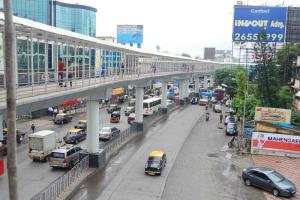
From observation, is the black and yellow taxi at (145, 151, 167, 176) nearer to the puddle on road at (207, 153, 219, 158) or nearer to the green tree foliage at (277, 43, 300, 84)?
the puddle on road at (207, 153, 219, 158)

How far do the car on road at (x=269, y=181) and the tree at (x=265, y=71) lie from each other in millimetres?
18124

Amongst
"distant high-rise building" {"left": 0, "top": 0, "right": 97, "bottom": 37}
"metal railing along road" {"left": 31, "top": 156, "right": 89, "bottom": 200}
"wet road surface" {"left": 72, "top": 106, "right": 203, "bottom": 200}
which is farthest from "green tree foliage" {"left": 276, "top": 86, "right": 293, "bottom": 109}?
"distant high-rise building" {"left": 0, "top": 0, "right": 97, "bottom": 37}

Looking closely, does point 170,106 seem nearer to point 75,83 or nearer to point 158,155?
point 158,155

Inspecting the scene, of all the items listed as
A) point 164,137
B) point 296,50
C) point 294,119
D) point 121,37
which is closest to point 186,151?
point 164,137

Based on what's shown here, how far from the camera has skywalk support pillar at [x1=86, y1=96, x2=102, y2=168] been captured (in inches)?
849

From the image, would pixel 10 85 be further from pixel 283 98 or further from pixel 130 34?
pixel 130 34

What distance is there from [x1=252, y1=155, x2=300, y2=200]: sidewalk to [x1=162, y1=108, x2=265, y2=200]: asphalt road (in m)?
0.84

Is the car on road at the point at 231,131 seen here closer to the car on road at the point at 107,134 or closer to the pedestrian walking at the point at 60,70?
the car on road at the point at 107,134

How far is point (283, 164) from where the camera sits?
79.8ft

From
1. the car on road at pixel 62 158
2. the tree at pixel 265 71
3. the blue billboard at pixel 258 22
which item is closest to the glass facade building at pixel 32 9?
the blue billboard at pixel 258 22

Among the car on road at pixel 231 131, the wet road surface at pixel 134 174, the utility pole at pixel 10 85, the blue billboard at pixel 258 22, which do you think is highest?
the blue billboard at pixel 258 22

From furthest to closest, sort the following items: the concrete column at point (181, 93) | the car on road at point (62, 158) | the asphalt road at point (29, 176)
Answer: the concrete column at point (181, 93) → the car on road at point (62, 158) → the asphalt road at point (29, 176)

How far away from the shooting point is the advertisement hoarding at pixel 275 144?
26234mm

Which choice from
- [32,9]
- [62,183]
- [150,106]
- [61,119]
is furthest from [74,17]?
[62,183]
